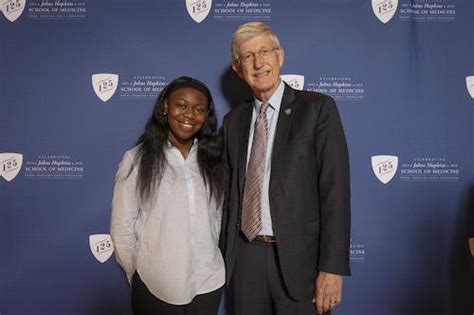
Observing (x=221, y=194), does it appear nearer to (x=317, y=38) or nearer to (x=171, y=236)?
(x=171, y=236)

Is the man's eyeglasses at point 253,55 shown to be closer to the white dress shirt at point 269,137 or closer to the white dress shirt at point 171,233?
the white dress shirt at point 269,137

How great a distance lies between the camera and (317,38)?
6.42 feet

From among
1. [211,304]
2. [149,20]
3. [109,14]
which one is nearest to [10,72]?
[109,14]

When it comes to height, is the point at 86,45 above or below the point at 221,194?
above

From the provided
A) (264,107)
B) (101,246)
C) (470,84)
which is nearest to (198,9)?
→ (264,107)

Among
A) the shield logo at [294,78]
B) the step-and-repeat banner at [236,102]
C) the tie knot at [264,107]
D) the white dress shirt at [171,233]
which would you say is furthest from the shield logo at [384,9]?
the white dress shirt at [171,233]

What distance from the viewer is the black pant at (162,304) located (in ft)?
4.50

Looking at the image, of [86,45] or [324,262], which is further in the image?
[86,45]

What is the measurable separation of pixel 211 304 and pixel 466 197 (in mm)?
1400

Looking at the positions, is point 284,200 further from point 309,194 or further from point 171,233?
point 171,233

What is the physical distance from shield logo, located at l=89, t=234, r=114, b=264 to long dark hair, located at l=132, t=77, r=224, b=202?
76cm

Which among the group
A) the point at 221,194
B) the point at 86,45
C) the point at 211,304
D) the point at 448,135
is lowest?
the point at 211,304

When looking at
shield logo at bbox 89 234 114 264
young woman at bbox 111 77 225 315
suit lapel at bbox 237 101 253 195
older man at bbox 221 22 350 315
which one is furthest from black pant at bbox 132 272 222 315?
shield logo at bbox 89 234 114 264

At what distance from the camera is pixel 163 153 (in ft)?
4.77
